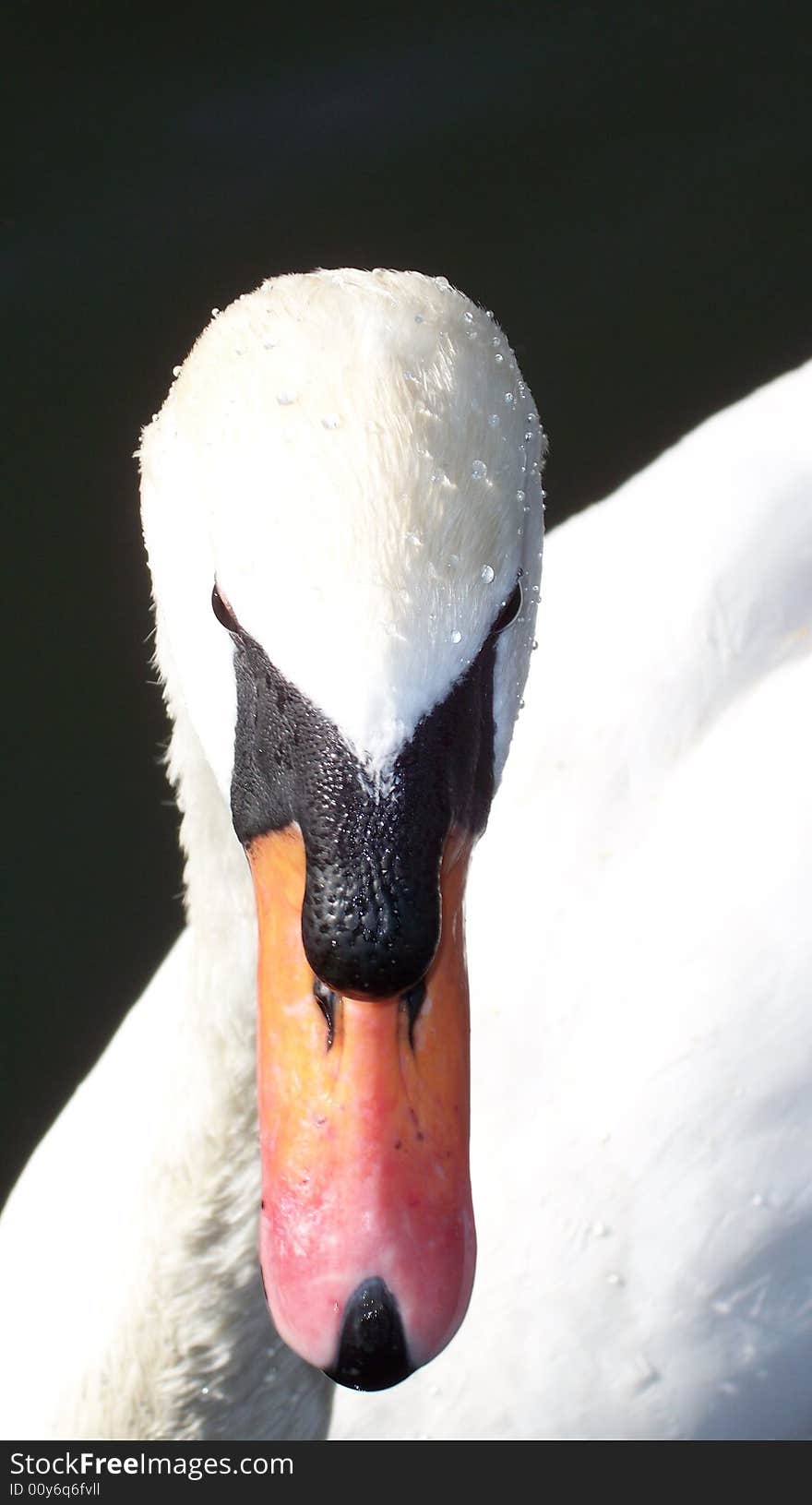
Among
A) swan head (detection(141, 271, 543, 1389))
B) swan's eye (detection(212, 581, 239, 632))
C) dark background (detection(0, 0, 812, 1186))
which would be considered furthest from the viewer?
dark background (detection(0, 0, 812, 1186))

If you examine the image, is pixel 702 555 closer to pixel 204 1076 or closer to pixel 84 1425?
pixel 204 1076

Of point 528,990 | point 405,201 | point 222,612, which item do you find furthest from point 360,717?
point 405,201

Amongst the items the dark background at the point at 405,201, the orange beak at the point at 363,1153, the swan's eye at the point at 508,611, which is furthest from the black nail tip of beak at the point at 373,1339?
the dark background at the point at 405,201

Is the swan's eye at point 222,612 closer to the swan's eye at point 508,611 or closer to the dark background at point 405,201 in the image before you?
the swan's eye at point 508,611

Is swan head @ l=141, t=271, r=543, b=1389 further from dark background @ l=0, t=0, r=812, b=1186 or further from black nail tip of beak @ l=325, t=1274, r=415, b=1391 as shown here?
dark background @ l=0, t=0, r=812, b=1186

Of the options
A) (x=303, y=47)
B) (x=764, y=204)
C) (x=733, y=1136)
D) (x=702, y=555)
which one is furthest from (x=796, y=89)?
(x=733, y=1136)

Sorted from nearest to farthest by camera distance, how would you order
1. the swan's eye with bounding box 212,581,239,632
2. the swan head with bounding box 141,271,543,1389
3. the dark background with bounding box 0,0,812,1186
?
1. the swan head with bounding box 141,271,543,1389
2. the swan's eye with bounding box 212,581,239,632
3. the dark background with bounding box 0,0,812,1186

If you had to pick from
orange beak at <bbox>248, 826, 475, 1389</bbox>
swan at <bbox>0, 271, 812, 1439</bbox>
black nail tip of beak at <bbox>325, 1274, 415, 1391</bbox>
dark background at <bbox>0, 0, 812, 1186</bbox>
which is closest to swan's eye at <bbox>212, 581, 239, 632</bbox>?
swan at <bbox>0, 271, 812, 1439</bbox>
